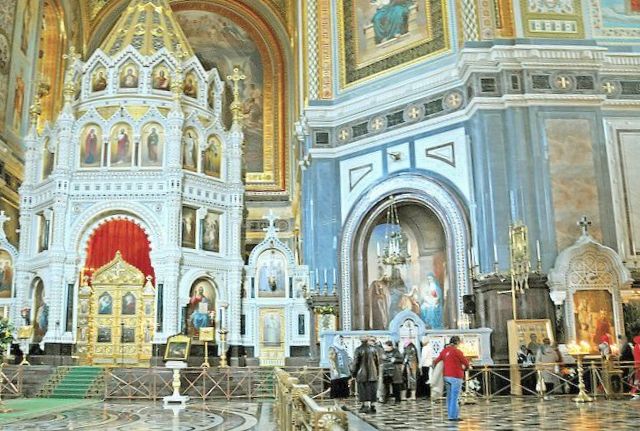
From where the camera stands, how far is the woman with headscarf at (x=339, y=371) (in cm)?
1546

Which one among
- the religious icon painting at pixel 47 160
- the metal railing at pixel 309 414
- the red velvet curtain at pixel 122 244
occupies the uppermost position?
the religious icon painting at pixel 47 160

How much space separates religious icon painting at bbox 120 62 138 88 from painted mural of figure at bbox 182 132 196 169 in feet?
9.60

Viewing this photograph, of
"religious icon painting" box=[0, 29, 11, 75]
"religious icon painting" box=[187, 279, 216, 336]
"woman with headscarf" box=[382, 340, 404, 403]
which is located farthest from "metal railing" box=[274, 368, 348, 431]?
"religious icon painting" box=[0, 29, 11, 75]

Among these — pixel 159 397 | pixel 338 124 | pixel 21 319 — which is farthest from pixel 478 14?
pixel 21 319

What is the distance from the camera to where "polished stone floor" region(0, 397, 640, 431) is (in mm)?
9562

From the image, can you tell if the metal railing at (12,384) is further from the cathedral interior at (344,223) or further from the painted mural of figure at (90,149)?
the painted mural of figure at (90,149)

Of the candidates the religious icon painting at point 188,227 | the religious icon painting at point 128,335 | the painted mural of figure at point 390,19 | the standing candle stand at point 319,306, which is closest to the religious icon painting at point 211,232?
the religious icon painting at point 188,227

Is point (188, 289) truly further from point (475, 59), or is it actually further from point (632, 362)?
point (632, 362)

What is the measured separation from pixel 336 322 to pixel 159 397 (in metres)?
6.03

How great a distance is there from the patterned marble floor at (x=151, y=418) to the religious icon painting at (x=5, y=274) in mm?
11411

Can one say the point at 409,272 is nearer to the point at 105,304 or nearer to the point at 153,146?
the point at 153,146

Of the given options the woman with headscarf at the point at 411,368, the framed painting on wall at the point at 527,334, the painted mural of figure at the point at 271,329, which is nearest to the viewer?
the woman with headscarf at the point at 411,368

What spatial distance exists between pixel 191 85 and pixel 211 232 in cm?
612

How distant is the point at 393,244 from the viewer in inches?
794
